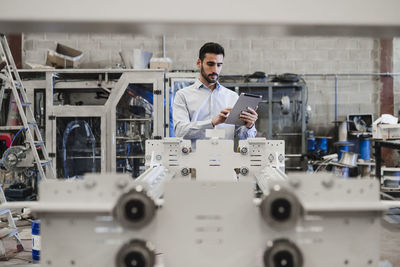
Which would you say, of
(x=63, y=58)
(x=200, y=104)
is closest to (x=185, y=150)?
(x=200, y=104)

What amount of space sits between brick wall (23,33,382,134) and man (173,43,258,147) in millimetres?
2630

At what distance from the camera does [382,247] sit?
2260 mm

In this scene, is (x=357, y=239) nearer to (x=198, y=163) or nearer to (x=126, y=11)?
(x=126, y=11)

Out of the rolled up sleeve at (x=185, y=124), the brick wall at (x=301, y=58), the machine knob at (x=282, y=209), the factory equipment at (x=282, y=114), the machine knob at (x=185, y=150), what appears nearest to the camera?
the machine knob at (x=282, y=209)

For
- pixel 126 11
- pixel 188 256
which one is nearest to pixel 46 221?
pixel 188 256

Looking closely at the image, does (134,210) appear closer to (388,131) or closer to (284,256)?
(284,256)

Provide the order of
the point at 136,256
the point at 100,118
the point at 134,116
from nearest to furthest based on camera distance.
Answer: the point at 136,256
the point at 100,118
the point at 134,116

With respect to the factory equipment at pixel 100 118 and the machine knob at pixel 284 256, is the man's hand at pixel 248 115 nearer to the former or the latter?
the machine knob at pixel 284 256

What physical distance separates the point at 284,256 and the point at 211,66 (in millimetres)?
1612

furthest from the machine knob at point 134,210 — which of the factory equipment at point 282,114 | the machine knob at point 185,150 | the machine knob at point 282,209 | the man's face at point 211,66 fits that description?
the factory equipment at point 282,114

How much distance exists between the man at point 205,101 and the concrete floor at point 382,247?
52.9 inches

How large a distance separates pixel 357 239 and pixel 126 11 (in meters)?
0.73

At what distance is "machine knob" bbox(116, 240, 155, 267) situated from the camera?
0.65 metres

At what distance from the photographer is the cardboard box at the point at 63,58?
3832mm
